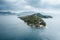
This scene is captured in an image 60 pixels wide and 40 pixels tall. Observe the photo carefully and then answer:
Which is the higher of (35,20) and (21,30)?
(35,20)

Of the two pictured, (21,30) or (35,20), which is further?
(35,20)

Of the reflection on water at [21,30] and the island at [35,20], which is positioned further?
A: the island at [35,20]

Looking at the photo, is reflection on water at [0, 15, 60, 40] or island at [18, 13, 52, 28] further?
island at [18, 13, 52, 28]

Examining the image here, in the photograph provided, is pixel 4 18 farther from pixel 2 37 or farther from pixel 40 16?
pixel 40 16

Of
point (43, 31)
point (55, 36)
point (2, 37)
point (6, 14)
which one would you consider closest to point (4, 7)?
point (6, 14)
